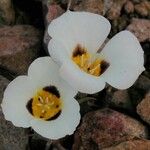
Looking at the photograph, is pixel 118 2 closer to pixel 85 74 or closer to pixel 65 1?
pixel 65 1

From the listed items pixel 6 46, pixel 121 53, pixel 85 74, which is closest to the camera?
pixel 85 74

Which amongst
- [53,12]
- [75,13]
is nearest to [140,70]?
[75,13]

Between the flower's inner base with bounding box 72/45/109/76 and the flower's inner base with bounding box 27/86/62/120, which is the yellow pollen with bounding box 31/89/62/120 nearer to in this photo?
the flower's inner base with bounding box 27/86/62/120

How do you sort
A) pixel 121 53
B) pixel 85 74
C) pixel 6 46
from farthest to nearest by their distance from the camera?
1. pixel 6 46
2. pixel 121 53
3. pixel 85 74

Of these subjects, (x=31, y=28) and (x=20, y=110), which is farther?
(x=31, y=28)

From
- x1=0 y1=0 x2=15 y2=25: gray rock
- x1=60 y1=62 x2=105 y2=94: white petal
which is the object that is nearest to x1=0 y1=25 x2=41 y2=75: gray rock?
x1=0 y1=0 x2=15 y2=25: gray rock

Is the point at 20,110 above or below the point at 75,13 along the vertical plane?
below
